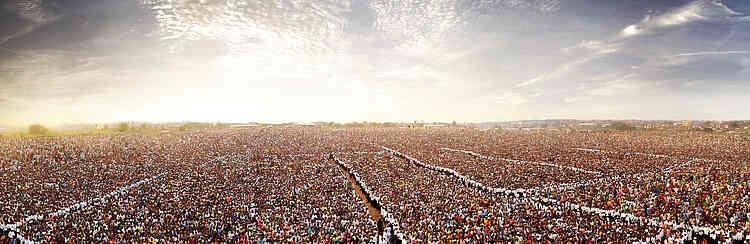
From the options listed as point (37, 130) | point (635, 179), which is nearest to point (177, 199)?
point (635, 179)

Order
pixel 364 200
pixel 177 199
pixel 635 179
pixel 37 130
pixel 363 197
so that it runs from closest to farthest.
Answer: pixel 177 199, pixel 364 200, pixel 363 197, pixel 635 179, pixel 37 130

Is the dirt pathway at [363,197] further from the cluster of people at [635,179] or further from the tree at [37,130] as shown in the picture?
the tree at [37,130]

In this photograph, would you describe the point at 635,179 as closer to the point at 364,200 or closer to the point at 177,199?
the point at 364,200

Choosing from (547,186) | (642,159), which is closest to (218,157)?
(547,186)

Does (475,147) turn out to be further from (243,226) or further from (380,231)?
(243,226)

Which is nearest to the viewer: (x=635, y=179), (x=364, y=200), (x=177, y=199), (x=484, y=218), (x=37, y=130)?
(x=484, y=218)

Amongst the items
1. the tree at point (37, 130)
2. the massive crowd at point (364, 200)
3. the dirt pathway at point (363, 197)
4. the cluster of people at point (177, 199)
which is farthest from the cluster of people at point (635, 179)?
the tree at point (37, 130)

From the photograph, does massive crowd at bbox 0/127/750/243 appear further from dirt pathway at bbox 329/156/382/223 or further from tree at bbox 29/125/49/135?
tree at bbox 29/125/49/135

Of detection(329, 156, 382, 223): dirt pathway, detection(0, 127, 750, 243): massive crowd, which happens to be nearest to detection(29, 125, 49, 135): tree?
detection(0, 127, 750, 243): massive crowd
